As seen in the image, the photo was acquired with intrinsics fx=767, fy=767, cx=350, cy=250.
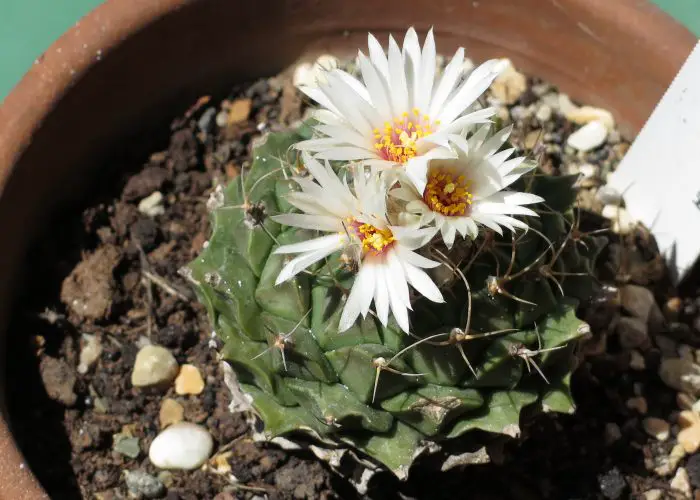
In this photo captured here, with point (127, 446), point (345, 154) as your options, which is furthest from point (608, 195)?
point (127, 446)

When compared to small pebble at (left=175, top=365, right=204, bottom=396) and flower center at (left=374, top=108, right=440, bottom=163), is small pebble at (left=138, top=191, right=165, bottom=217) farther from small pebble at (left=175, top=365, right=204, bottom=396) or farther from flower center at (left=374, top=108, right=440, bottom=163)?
flower center at (left=374, top=108, right=440, bottom=163)

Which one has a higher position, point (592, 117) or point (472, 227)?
point (592, 117)

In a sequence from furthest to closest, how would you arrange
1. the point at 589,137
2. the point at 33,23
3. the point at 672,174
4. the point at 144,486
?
1. the point at 33,23
2. the point at 589,137
3. the point at 672,174
4. the point at 144,486

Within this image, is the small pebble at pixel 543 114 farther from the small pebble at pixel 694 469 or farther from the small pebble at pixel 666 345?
the small pebble at pixel 694 469

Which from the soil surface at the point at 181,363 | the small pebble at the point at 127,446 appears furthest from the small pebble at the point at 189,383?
the small pebble at the point at 127,446

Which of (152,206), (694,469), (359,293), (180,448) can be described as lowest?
(180,448)

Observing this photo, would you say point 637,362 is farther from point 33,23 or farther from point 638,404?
point 33,23

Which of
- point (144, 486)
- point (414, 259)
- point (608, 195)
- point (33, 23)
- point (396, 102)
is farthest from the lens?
point (33, 23)
